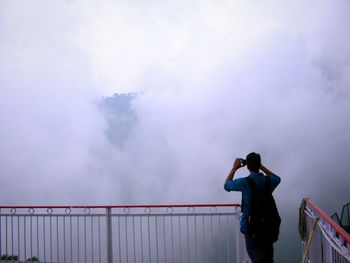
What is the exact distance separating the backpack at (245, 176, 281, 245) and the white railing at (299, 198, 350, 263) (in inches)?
19.8

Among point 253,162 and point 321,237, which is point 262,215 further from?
point 321,237

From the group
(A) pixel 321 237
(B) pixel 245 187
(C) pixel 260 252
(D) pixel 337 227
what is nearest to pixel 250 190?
(B) pixel 245 187

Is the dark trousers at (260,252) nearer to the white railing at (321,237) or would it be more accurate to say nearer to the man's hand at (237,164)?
the white railing at (321,237)

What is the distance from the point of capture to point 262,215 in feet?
12.7

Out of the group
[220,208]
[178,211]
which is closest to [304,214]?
[220,208]

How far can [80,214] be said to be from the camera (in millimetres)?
6691

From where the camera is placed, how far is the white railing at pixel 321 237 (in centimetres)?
302

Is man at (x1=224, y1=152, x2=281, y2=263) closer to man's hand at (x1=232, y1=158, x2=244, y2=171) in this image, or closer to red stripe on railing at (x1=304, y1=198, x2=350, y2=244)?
man's hand at (x1=232, y1=158, x2=244, y2=171)

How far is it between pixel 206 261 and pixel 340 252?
3589 millimetres

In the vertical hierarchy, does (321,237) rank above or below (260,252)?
above

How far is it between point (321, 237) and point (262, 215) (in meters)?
1.01

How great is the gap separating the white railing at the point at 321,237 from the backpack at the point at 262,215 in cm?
50

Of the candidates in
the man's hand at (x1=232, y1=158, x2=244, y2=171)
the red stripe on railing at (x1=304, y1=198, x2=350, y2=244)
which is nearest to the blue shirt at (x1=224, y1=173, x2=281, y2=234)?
the man's hand at (x1=232, y1=158, x2=244, y2=171)

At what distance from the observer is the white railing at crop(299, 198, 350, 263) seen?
119 inches
